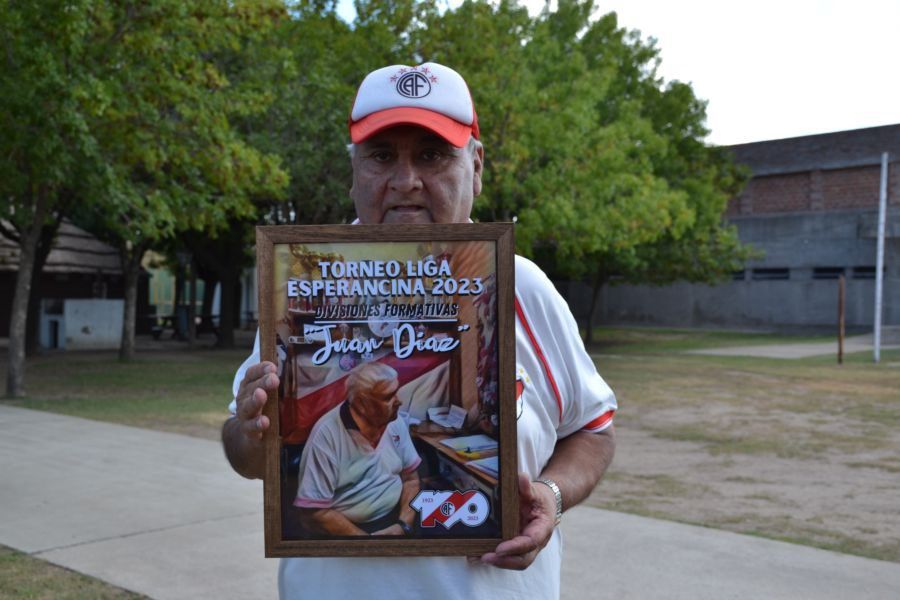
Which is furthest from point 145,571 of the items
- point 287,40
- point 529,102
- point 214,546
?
point 287,40

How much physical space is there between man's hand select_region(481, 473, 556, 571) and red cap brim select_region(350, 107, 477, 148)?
698 mm

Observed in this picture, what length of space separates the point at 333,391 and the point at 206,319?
3063cm

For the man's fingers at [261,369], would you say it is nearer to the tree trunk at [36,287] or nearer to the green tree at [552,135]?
the green tree at [552,135]

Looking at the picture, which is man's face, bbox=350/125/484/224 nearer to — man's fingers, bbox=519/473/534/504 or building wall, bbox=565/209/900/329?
man's fingers, bbox=519/473/534/504

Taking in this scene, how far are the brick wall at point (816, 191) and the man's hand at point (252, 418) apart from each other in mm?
40364

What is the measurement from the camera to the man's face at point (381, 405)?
1.71 m

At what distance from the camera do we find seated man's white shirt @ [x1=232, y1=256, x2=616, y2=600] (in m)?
1.83

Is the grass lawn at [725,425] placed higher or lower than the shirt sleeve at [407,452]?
lower

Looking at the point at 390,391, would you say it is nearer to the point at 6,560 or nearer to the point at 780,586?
the point at 780,586

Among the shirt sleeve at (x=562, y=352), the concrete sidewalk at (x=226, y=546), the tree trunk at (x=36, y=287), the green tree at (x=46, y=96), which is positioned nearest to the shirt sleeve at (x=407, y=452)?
the shirt sleeve at (x=562, y=352)

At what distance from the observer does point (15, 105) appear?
11.6m

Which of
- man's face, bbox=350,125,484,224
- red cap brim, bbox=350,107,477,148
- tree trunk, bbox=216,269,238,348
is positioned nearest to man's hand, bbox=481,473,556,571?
man's face, bbox=350,125,484,224

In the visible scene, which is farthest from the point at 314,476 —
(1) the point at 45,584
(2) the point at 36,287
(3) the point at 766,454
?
(2) the point at 36,287

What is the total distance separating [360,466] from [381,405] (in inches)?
4.6
